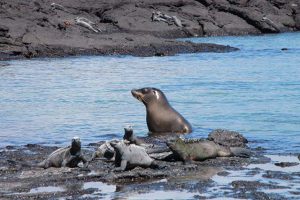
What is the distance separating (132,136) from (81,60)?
24.1 meters

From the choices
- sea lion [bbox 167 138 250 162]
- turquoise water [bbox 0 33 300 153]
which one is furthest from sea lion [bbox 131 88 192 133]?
sea lion [bbox 167 138 250 162]

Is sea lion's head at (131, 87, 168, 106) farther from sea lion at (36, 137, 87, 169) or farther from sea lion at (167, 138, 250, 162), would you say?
sea lion at (36, 137, 87, 169)

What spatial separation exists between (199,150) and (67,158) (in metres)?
1.90

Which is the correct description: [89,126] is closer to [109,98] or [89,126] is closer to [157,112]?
[157,112]

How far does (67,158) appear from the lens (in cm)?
1219

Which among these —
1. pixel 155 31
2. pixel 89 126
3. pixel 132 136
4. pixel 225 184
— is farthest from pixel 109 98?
pixel 155 31

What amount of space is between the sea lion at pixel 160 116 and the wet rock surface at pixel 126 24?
812 inches

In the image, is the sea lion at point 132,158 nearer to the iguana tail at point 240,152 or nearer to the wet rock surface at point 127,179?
the wet rock surface at point 127,179

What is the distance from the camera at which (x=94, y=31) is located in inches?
1811

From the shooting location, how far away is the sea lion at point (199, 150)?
12.4 meters

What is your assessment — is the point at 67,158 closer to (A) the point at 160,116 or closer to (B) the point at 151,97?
(A) the point at 160,116

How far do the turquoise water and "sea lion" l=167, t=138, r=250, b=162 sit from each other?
1.58 m

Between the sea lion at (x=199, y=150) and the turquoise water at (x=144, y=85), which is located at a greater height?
the sea lion at (x=199, y=150)

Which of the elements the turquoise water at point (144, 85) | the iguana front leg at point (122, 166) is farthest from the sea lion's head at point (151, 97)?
the iguana front leg at point (122, 166)
